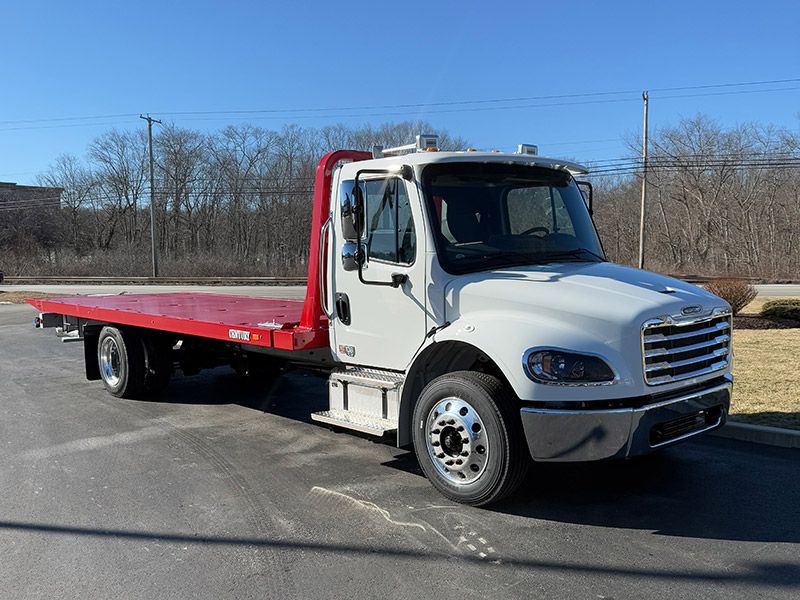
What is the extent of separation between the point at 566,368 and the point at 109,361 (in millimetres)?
6574

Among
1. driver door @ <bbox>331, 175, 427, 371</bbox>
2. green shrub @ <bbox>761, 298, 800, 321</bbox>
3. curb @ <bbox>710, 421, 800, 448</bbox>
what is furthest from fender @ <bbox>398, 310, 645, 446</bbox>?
green shrub @ <bbox>761, 298, 800, 321</bbox>

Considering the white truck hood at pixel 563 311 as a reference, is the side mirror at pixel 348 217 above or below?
above

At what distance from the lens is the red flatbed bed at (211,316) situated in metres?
5.95

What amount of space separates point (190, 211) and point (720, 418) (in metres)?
58.9

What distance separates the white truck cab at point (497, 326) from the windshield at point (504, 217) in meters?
0.01

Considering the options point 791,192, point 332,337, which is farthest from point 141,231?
point 332,337

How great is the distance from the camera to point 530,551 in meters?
3.92

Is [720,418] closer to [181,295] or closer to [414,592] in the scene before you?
[414,592]

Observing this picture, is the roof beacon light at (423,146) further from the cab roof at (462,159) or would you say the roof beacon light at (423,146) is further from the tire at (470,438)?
the tire at (470,438)

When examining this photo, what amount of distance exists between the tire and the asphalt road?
0.21 m

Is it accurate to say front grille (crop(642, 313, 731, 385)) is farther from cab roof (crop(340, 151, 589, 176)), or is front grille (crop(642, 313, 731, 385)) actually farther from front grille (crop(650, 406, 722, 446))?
cab roof (crop(340, 151, 589, 176))

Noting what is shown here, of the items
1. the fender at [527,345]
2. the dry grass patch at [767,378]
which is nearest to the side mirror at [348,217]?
the fender at [527,345]

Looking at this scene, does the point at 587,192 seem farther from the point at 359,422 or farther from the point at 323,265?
the point at 359,422

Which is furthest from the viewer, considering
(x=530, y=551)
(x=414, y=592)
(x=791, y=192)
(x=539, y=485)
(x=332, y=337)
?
(x=791, y=192)
